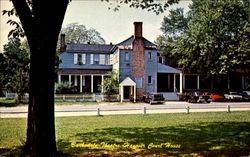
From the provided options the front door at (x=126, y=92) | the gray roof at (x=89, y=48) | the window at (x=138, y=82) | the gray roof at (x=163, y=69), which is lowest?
the front door at (x=126, y=92)

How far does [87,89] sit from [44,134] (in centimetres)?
3660

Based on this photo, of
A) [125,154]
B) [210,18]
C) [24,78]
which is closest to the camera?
[125,154]

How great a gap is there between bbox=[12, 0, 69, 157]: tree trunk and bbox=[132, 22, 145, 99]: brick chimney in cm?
3235

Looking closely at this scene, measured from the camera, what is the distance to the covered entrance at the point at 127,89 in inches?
1468

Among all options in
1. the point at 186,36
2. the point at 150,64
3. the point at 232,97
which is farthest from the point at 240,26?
the point at 150,64

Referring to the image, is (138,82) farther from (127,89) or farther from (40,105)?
(40,105)

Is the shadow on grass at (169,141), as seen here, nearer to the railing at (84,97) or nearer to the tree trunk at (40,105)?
the tree trunk at (40,105)

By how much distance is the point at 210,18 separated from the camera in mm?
40406

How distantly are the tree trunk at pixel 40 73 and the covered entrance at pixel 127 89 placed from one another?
29.9 meters

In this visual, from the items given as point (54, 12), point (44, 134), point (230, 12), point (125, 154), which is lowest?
point (125, 154)

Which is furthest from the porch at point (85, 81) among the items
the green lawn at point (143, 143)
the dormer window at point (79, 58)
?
the green lawn at point (143, 143)

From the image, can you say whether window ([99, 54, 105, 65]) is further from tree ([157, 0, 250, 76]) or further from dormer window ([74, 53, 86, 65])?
tree ([157, 0, 250, 76])

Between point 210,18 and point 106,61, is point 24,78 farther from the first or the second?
point 210,18

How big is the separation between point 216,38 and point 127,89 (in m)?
15.6
